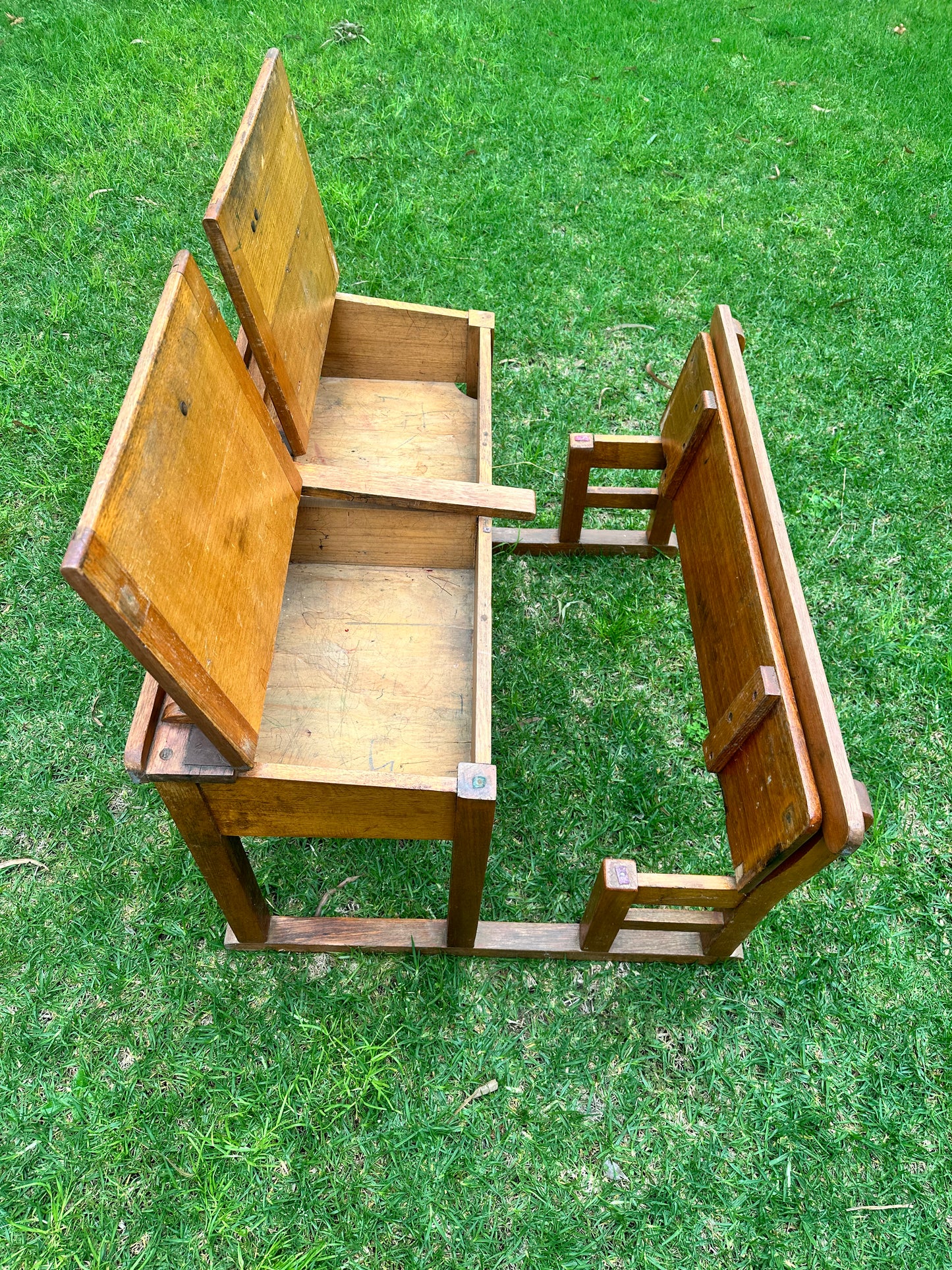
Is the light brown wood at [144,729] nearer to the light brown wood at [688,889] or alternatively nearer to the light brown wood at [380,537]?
the light brown wood at [380,537]

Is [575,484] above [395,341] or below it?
below

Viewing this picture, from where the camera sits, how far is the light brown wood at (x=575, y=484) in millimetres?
2729

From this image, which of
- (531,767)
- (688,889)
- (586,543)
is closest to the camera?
(688,889)

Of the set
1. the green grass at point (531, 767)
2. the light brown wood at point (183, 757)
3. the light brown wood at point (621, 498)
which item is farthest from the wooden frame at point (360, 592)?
the green grass at point (531, 767)

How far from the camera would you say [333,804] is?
5.87ft

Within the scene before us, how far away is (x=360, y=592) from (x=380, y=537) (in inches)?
6.7

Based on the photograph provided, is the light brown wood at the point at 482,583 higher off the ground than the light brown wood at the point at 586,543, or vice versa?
the light brown wood at the point at 482,583

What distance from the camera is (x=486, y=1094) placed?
213 cm

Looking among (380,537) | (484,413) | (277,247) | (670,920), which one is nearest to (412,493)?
(380,537)

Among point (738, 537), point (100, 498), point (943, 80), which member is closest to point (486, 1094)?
point (738, 537)

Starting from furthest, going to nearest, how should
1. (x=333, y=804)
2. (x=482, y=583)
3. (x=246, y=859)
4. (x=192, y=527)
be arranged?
(x=482, y=583) → (x=246, y=859) → (x=333, y=804) → (x=192, y=527)

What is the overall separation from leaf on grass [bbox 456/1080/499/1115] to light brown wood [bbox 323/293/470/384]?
223cm

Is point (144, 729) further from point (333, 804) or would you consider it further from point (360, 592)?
point (360, 592)

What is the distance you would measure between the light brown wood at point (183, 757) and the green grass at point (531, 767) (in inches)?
36.3
